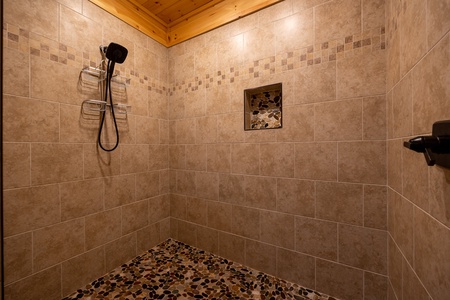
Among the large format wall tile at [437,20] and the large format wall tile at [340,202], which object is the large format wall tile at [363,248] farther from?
the large format wall tile at [437,20]

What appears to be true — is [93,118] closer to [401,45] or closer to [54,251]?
[54,251]

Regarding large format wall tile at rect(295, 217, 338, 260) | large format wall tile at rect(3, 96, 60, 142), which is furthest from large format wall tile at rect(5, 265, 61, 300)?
large format wall tile at rect(295, 217, 338, 260)

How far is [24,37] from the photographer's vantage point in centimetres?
117

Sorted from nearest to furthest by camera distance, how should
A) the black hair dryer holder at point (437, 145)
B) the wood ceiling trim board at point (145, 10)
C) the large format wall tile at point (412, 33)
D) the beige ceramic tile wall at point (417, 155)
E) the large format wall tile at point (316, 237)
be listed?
the black hair dryer holder at point (437, 145)
the beige ceramic tile wall at point (417, 155)
the large format wall tile at point (412, 33)
the large format wall tile at point (316, 237)
the wood ceiling trim board at point (145, 10)

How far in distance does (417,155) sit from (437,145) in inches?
14.2

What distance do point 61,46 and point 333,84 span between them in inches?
71.0

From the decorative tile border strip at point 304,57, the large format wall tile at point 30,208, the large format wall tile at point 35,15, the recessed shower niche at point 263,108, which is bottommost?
the large format wall tile at point 30,208

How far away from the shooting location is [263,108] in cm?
168

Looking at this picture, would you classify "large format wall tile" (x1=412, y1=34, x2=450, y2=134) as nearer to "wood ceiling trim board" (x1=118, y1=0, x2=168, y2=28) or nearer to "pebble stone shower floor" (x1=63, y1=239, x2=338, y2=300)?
"pebble stone shower floor" (x1=63, y1=239, x2=338, y2=300)

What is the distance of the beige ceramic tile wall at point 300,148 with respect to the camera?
1216mm

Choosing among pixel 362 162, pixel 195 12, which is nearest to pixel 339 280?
pixel 362 162

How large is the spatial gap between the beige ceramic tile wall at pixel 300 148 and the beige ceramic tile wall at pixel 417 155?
0.37 ft

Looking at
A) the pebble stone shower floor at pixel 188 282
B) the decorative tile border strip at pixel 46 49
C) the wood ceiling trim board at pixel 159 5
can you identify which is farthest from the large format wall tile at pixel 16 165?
the wood ceiling trim board at pixel 159 5

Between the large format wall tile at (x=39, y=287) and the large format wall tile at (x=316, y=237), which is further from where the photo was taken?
the large format wall tile at (x=316, y=237)
